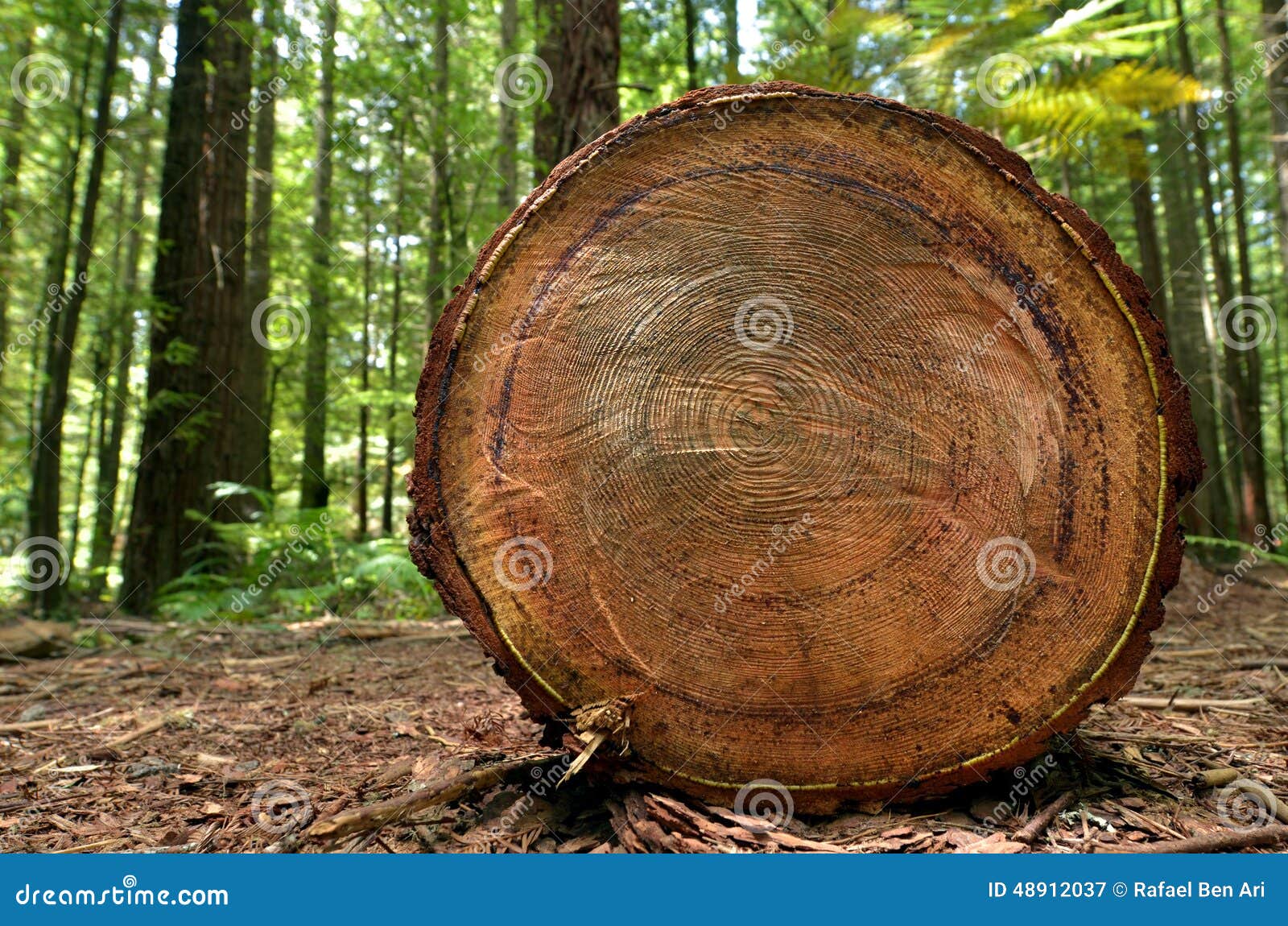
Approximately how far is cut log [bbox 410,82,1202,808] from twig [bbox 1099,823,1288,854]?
1.10 feet

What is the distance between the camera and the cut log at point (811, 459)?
2262 mm

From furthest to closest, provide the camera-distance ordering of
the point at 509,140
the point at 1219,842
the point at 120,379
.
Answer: the point at 120,379 → the point at 509,140 → the point at 1219,842

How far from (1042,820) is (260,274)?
10.4 metres

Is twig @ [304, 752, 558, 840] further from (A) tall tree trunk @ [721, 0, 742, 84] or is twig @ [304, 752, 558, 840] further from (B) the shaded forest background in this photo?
(A) tall tree trunk @ [721, 0, 742, 84]

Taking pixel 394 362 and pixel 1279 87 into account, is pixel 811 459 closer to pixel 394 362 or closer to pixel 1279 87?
pixel 1279 87

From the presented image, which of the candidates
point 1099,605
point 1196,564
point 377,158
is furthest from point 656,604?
point 377,158

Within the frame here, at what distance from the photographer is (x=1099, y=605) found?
88.9 inches

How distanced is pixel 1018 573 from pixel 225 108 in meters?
7.24

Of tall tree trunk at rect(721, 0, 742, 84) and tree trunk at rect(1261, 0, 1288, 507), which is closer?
tree trunk at rect(1261, 0, 1288, 507)

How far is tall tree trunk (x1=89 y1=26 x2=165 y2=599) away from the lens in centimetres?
744

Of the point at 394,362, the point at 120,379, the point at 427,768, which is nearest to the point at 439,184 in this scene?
the point at 394,362

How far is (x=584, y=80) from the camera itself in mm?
5352

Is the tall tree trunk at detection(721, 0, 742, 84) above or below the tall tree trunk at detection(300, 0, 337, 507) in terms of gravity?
above

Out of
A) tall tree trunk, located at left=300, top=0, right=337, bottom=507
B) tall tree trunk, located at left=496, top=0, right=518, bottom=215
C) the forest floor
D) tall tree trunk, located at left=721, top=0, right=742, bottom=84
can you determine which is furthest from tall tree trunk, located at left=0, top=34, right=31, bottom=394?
tall tree trunk, located at left=721, top=0, right=742, bottom=84
